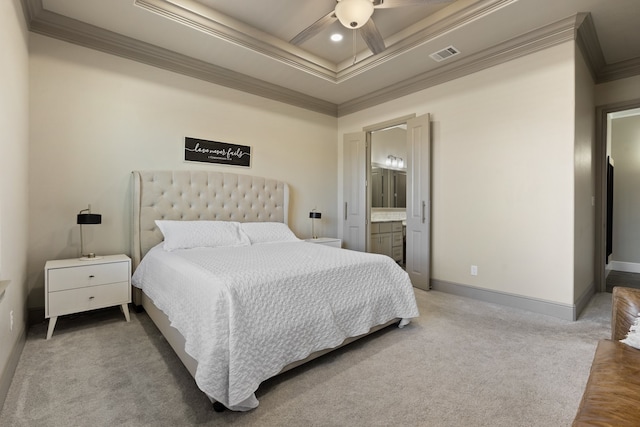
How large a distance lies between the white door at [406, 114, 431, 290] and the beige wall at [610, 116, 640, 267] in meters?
4.23

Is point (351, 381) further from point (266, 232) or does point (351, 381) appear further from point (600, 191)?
point (600, 191)

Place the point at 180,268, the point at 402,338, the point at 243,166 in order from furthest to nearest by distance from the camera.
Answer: the point at 243,166 < the point at 402,338 < the point at 180,268

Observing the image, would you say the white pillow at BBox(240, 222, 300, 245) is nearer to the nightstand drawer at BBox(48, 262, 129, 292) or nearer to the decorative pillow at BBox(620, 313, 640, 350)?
the nightstand drawer at BBox(48, 262, 129, 292)

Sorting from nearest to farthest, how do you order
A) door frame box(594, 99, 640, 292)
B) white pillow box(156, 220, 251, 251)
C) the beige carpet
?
the beige carpet → white pillow box(156, 220, 251, 251) → door frame box(594, 99, 640, 292)

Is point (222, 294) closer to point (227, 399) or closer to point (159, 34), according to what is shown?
point (227, 399)

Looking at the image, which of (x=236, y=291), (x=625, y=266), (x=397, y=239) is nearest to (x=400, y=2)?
(x=236, y=291)

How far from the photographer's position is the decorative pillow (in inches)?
51.6

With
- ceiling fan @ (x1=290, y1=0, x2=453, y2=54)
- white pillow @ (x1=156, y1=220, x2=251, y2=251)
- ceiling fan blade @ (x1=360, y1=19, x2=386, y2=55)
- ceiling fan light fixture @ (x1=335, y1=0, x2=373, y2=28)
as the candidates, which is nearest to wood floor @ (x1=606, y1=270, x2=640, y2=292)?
ceiling fan blade @ (x1=360, y1=19, x2=386, y2=55)

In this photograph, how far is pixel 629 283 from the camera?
14.5ft

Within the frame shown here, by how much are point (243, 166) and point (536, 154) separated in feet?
11.4

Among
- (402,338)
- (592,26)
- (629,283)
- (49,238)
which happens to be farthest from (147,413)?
(629,283)

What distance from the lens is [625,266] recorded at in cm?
538

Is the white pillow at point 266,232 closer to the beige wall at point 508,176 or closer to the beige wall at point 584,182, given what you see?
the beige wall at point 508,176

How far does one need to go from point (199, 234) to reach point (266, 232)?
0.84 meters
